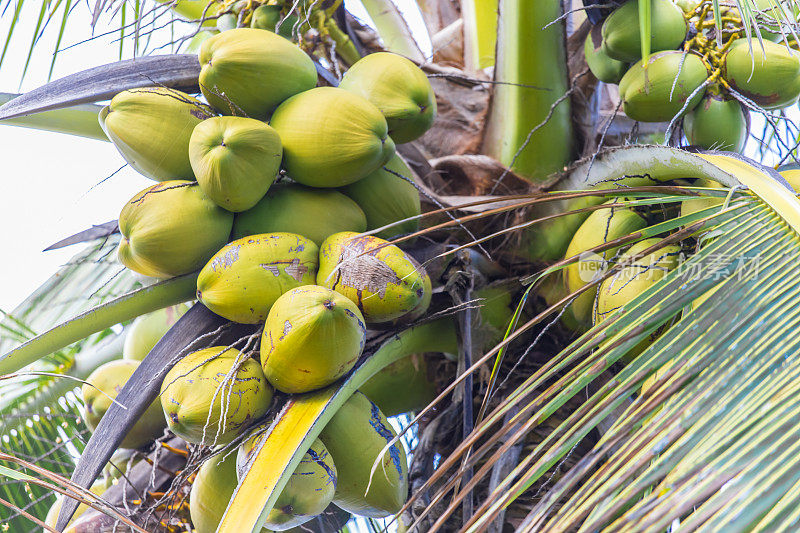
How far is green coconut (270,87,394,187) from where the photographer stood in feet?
4.16

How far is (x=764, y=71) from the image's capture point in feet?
4.43

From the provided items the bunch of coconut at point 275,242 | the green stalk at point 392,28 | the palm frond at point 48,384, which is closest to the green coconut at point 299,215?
the bunch of coconut at point 275,242

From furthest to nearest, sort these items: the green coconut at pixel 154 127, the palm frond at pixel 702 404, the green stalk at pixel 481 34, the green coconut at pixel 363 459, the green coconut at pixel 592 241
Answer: the green stalk at pixel 481 34
the green coconut at pixel 592 241
the green coconut at pixel 154 127
the green coconut at pixel 363 459
the palm frond at pixel 702 404

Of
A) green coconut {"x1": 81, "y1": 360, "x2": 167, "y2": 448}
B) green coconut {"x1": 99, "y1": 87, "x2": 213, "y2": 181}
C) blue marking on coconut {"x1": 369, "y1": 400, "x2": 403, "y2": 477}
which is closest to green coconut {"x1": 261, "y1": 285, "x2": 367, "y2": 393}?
blue marking on coconut {"x1": 369, "y1": 400, "x2": 403, "y2": 477}

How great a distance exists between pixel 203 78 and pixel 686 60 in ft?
2.83

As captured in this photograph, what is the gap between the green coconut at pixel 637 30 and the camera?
1.37 meters

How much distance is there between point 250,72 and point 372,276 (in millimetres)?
426

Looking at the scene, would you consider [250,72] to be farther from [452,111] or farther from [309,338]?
[452,111]

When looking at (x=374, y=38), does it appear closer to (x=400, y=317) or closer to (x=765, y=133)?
(x=400, y=317)

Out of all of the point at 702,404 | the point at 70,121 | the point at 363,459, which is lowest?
the point at 363,459

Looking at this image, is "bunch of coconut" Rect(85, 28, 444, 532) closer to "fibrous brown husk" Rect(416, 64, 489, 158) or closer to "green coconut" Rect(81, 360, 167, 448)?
"green coconut" Rect(81, 360, 167, 448)

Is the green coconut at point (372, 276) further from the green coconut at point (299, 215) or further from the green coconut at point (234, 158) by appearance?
the green coconut at point (234, 158)

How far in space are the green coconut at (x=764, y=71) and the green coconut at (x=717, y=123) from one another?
0.04 m

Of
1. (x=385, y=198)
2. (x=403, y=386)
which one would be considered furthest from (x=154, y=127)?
(x=403, y=386)
